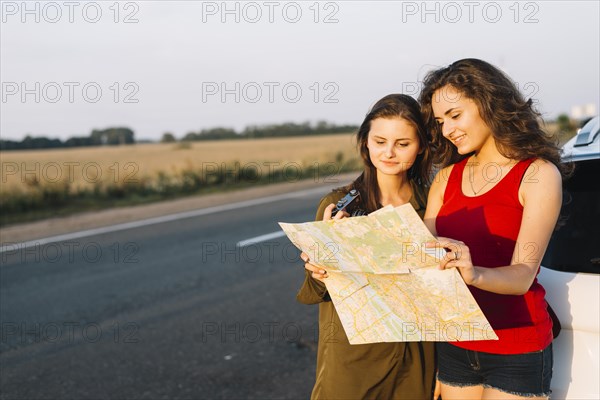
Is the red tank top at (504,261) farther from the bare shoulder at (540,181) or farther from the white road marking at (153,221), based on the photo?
the white road marking at (153,221)

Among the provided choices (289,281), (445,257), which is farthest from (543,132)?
(289,281)

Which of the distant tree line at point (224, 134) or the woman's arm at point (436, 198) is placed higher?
the distant tree line at point (224, 134)

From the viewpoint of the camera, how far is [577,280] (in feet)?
7.49

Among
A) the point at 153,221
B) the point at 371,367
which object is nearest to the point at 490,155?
the point at 371,367

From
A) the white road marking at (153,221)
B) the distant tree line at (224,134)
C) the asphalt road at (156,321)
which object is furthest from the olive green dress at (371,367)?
the distant tree line at (224,134)

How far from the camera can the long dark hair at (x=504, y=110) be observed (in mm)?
2143

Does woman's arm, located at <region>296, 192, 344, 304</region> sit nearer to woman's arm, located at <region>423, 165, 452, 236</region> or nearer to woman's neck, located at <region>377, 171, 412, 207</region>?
woman's neck, located at <region>377, 171, 412, 207</region>

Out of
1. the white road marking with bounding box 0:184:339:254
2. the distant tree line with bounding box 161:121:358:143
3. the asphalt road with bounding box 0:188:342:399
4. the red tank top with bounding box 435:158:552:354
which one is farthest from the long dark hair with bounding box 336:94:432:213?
the distant tree line with bounding box 161:121:358:143

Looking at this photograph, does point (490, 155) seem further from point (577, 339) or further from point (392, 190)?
point (577, 339)

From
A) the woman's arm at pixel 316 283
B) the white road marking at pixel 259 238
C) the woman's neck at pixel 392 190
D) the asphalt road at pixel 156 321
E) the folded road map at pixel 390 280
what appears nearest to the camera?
the folded road map at pixel 390 280

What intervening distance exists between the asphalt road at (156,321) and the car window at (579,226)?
2091 mm

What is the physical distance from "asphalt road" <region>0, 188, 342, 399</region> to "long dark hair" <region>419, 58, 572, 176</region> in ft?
7.91

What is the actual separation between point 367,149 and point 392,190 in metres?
0.20

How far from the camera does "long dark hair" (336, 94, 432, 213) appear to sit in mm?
2484
